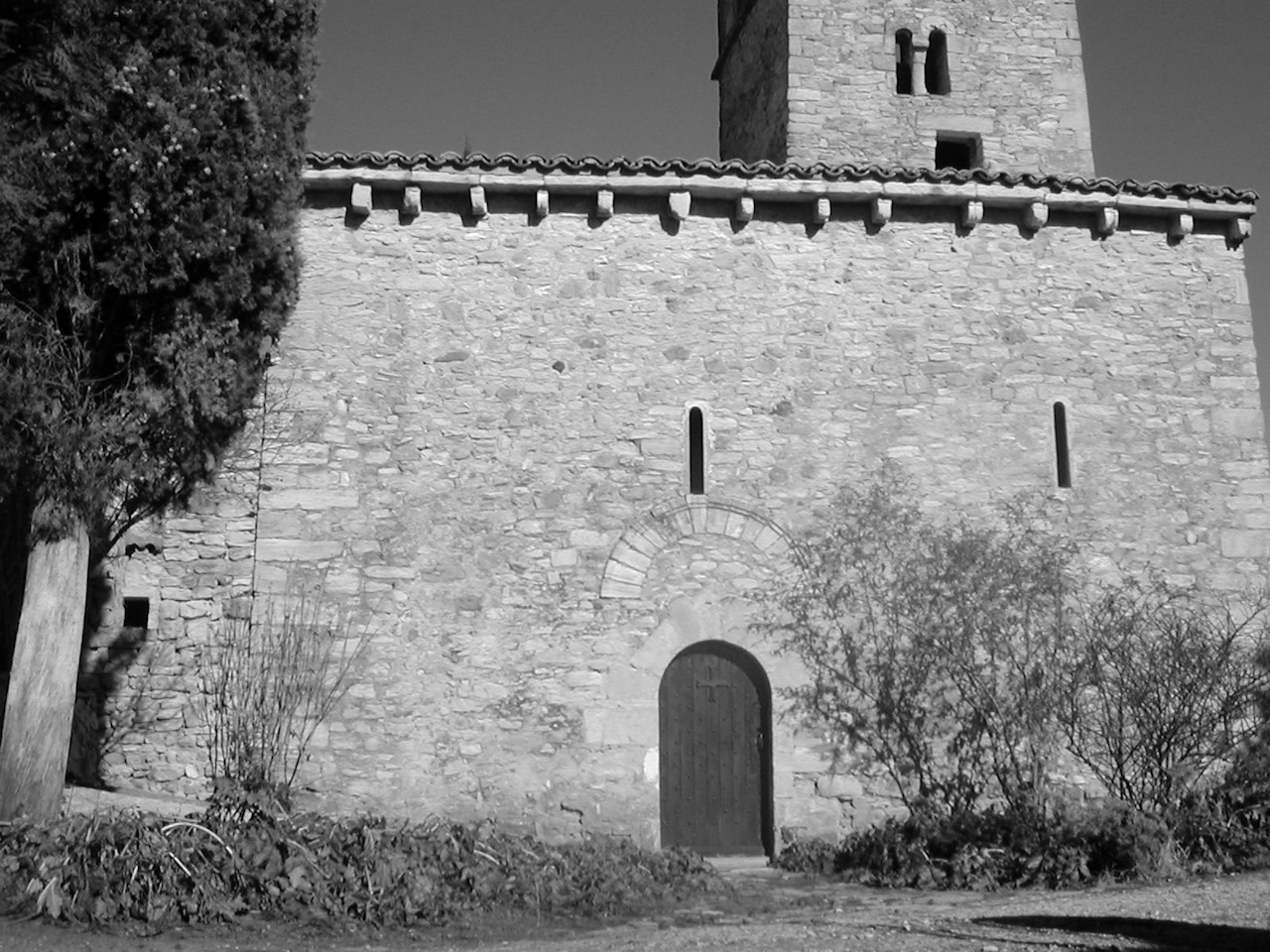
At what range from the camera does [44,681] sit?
306 inches

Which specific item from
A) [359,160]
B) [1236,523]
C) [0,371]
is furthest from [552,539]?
[1236,523]

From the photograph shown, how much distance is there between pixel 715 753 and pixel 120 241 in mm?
5824

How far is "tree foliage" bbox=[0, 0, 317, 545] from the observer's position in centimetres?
785

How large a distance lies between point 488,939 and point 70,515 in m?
3.78

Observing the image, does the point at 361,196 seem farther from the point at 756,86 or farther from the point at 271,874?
the point at 756,86

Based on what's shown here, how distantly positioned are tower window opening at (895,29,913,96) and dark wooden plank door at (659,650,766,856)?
6895 millimetres

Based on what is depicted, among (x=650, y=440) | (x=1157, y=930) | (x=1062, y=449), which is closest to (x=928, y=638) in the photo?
(x=1062, y=449)

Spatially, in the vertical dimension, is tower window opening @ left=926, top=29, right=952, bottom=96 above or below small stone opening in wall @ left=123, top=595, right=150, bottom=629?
above

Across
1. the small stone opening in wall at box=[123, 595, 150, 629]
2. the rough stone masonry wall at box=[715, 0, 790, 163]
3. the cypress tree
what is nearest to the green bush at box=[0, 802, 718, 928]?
the cypress tree

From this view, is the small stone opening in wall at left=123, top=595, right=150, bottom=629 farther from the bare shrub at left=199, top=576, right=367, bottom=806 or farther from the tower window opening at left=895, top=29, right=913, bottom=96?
the tower window opening at left=895, top=29, right=913, bottom=96

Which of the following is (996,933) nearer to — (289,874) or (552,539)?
(289,874)

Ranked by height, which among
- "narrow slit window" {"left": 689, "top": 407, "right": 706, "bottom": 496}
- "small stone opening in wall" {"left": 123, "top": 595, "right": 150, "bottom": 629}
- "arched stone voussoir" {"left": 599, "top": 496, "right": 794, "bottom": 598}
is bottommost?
"small stone opening in wall" {"left": 123, "top": 595, "right": 150, "bottom": 629}

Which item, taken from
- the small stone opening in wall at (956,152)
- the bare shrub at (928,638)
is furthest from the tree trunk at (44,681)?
the small stone opening in wall at (956,152)

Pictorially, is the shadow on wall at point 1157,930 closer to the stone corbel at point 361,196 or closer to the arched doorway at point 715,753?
the arched doorway at point 715,753
